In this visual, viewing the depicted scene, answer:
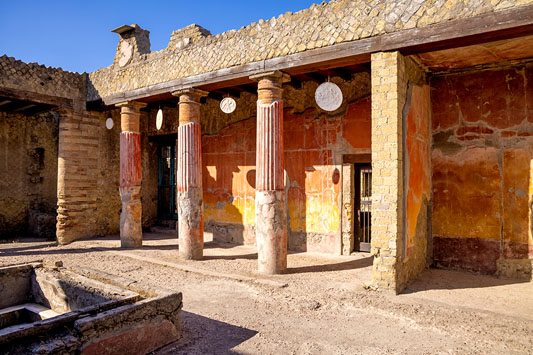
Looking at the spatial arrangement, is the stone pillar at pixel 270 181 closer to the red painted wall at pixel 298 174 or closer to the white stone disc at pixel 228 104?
the white stone disc at pixel 228 104

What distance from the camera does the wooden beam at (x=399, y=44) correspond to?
4.51m

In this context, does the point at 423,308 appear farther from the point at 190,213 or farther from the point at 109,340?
the point at 190,213

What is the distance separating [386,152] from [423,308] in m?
2.08

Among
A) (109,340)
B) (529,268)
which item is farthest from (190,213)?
(529,268)

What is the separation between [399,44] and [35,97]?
27.6 ft

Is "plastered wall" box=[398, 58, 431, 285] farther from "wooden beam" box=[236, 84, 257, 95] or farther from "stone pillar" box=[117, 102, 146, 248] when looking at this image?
"stone pillar" box=[117, 102, 146, 248]

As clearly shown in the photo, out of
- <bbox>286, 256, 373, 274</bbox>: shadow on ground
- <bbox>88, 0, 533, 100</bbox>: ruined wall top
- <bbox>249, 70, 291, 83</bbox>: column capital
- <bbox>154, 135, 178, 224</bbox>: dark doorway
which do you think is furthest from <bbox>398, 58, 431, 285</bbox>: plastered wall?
<bbox>154, 135, 178, 224</bbox>: dark doorway

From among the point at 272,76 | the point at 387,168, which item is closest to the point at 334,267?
the point at 387,168

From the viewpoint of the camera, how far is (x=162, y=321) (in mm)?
3588

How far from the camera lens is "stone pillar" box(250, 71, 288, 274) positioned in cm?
646

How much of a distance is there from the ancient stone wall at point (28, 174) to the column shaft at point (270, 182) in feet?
23.7

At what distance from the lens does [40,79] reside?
9320 mm

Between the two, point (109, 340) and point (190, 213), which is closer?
point (109, 340)

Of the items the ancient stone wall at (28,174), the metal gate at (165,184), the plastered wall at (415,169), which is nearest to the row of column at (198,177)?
the plastered wall at (415,169)
